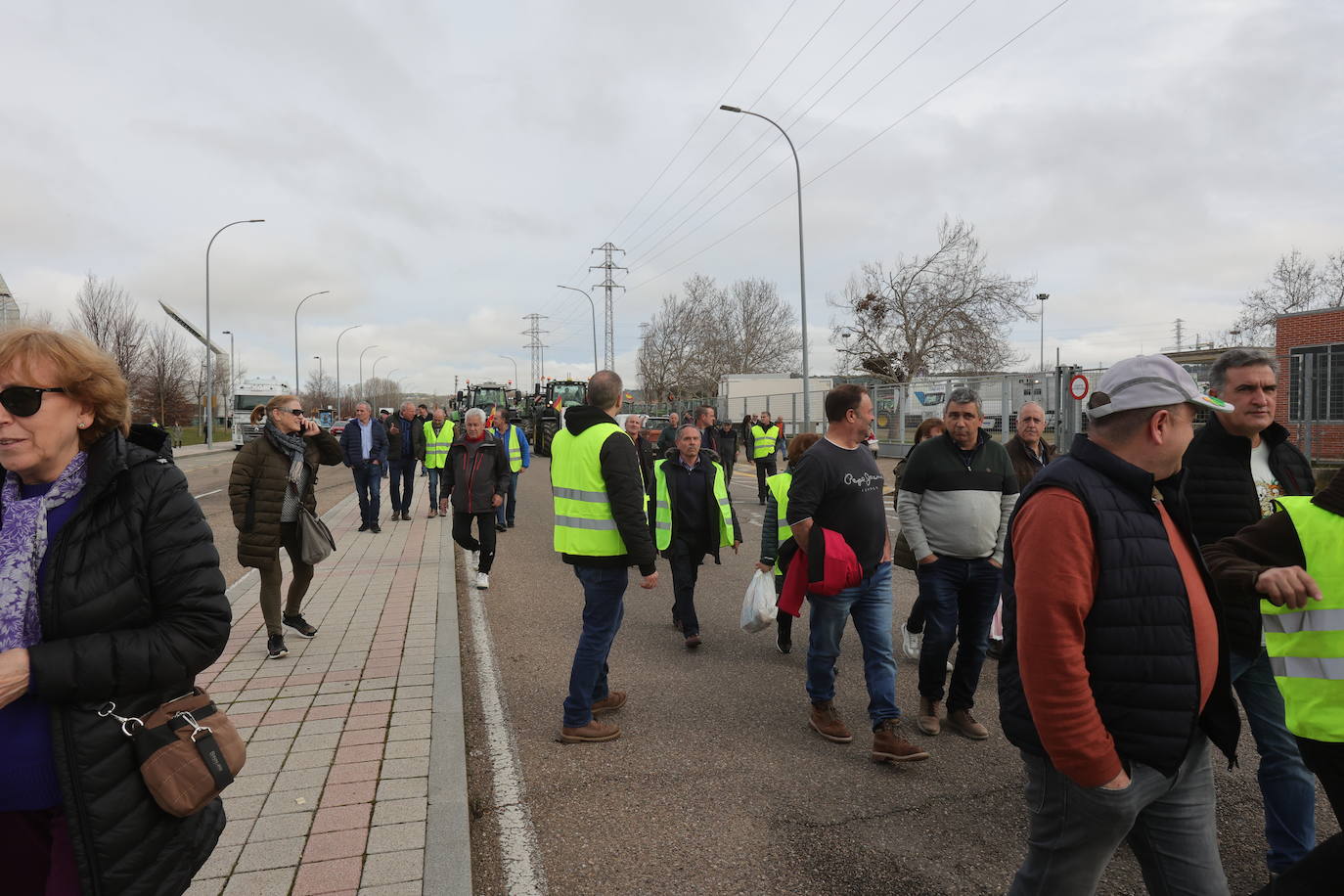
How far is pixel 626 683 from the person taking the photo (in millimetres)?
5582

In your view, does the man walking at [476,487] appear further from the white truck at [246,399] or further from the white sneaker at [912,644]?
the white truck at [246,399]

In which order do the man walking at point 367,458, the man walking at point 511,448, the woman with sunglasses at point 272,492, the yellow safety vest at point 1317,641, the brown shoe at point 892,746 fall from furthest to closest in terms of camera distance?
the man walking at point 511,448
the man walking at point 367,458
the woman with sunglasses at point 272,492
the brown shoe at point 892,746
the yellow safety vest at point 1317,641

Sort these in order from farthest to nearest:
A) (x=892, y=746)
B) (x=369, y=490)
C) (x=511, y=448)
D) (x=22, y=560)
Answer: (x=511, y=448)
(x=369, y=490)
(x=892, y=746)
(x=22, y=560)

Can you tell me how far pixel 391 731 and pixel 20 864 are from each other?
2760mm

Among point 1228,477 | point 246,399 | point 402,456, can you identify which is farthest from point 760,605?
point 246,399

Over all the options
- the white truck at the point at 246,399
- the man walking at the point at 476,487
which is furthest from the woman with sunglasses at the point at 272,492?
the white truck at the point at 246,399

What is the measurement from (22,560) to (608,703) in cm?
359

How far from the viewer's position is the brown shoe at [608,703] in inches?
196

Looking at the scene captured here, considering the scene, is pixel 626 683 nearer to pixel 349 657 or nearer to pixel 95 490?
pixel 349 657

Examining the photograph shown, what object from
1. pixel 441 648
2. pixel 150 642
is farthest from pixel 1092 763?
pixel 441 648

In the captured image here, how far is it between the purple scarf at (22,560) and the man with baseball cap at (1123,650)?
230 cm

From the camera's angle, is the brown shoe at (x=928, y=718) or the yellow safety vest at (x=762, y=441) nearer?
the brown shoe at (x=928, y=718)

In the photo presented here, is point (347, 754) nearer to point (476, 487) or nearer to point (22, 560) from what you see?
point (22, 560)

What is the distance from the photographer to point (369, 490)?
12.5 metres
